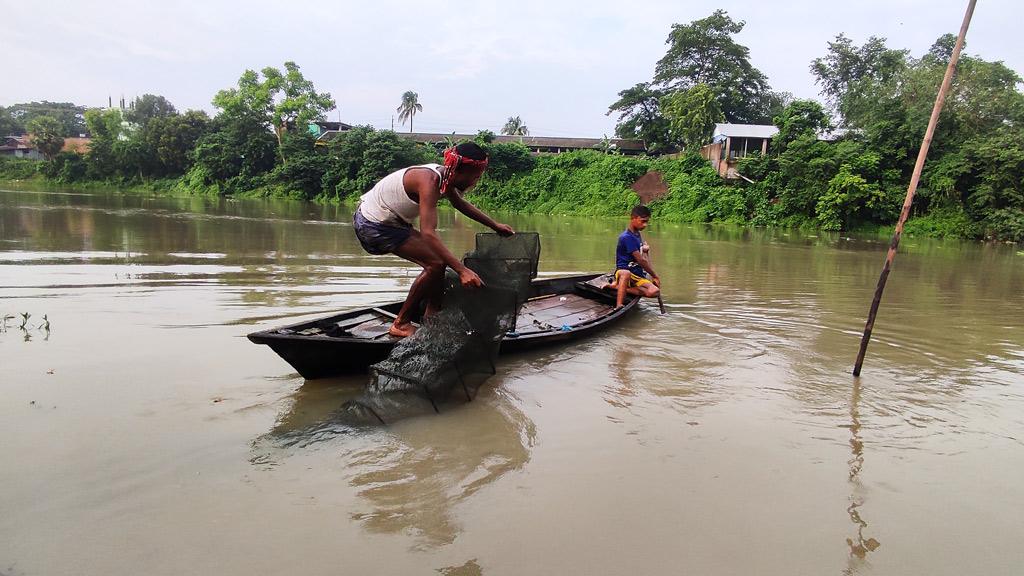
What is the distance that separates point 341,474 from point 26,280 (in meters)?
6.58

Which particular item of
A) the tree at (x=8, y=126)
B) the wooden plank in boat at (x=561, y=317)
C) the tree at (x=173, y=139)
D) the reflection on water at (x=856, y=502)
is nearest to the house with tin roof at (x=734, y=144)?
the wooden plank in boat at (x=561, y=317)

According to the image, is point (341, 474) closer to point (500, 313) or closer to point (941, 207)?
point (500, 313)

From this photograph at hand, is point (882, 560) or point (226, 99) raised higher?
point (226, 99)

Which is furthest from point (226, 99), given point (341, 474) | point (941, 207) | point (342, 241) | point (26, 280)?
point (341, 474)

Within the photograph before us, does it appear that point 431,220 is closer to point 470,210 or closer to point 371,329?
point 470,210

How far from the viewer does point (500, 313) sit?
398 cm

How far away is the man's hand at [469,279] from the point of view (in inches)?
148

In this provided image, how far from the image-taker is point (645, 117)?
133ft

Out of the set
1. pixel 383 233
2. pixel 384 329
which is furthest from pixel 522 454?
pixel 384 329

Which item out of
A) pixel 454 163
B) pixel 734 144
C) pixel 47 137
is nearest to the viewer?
pixel 454 163

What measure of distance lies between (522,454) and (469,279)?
44.8 inches

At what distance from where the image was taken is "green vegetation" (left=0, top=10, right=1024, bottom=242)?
2375 cm

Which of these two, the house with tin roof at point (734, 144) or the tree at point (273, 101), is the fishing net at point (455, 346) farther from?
the tree at point (273, 101)

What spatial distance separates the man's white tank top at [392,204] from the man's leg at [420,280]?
0.16 m
